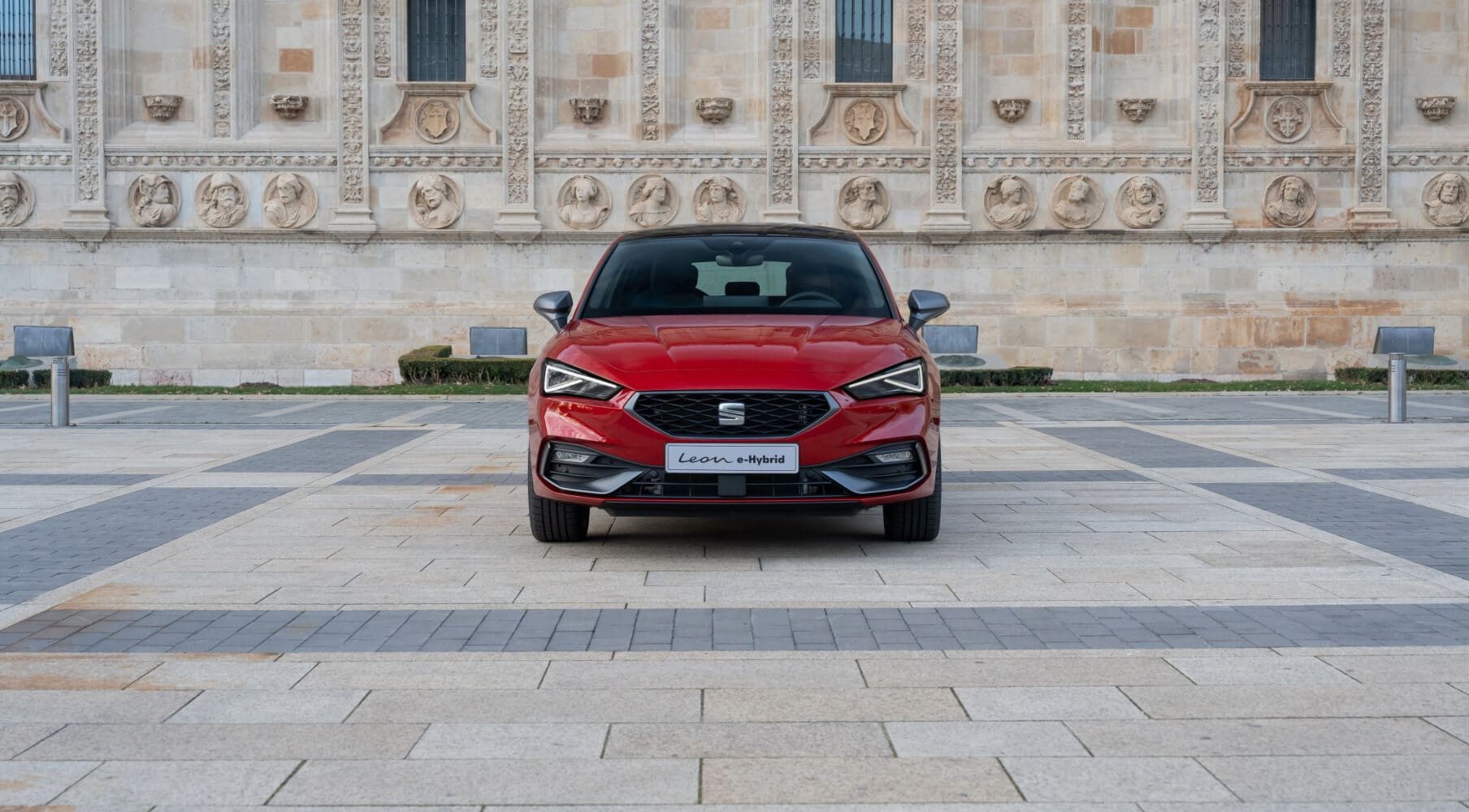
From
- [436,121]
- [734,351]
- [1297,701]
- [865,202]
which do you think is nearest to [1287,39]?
[865,202]

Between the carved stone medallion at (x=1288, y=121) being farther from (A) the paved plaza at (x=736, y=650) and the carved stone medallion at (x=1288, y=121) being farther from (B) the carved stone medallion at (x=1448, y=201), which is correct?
(A) the paved plaza at (x=736, y=650)

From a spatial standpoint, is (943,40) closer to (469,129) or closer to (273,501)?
(469,129)

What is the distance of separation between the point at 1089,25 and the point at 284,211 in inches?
563

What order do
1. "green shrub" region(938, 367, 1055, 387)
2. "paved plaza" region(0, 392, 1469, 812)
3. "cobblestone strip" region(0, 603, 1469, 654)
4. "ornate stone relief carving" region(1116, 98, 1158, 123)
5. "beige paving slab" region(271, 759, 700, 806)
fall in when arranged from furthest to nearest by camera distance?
"ornate stone relief carving" region(1116, 98, 1158, 123) → "green shrub" region(938, 367, 1055, 387) → "cobblestone strip" region(0, 603, 1469, 654) → "paved plaza" region(0, 392, 1469, 812) → "beige paving slab" region(271, 759, 700, 806)

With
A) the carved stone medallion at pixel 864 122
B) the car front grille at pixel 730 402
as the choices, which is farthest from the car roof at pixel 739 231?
the carved stone medallion at pixel 864 122

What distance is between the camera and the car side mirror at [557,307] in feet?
28.6

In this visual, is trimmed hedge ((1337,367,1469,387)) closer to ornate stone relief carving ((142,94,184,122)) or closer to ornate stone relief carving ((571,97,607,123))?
ornate stone relief carving ((571,97,607,123))

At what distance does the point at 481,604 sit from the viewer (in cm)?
655

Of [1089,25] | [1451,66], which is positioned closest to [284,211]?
[1089,25]

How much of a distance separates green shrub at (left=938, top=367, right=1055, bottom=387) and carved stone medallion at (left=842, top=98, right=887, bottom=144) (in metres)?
5.44

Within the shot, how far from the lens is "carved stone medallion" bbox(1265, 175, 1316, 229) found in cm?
2659

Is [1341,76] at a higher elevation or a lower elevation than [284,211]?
higher

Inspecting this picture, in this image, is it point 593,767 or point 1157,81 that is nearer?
point 593,767

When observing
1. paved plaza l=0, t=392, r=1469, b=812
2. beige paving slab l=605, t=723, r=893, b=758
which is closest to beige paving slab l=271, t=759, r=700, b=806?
paved plaza l=0, t=392, r=1469, b=812
